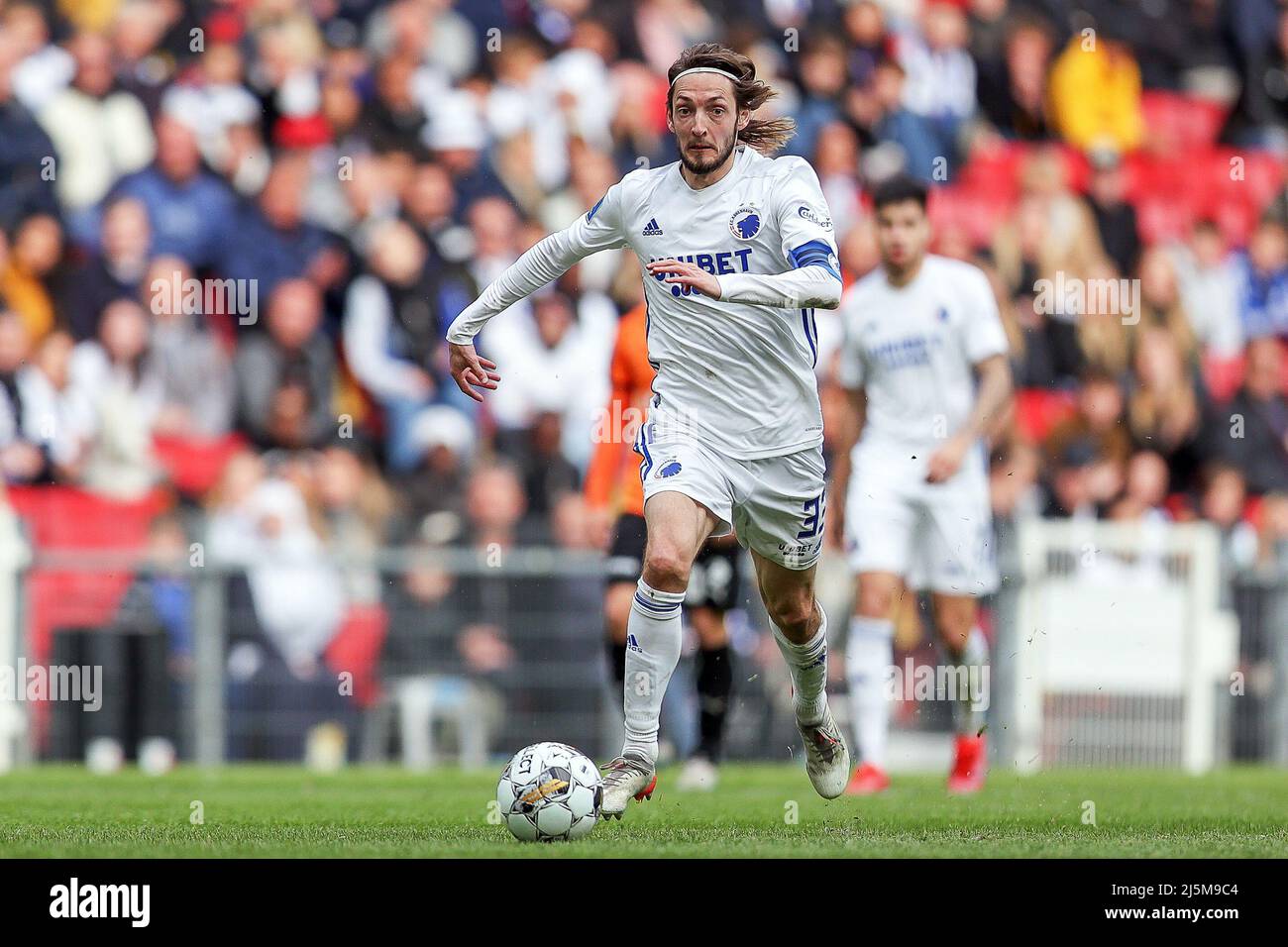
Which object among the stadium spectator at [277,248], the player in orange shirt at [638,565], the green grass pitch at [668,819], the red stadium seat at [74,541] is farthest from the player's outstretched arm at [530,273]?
the stadium spectator at [277,248]

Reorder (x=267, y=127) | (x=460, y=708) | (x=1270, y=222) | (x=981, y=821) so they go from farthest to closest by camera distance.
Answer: (x=1270, y=222) → (x=267, y=127) → (x=460, y=708) → (x=981, y=821)

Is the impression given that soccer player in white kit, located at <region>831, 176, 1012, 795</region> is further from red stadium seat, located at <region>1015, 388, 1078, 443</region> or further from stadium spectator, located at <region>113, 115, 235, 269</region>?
stadium spectator, located at <region>113, 115, 235, 269</region>

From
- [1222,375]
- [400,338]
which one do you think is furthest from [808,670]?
[1222,375]

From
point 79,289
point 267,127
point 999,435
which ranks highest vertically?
point 267,127

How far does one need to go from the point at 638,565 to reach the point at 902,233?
6.93ft

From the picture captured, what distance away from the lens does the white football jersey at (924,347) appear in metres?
11.2

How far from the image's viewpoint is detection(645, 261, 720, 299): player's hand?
23.6 feet

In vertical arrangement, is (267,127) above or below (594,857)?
above

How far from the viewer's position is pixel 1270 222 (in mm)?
18641

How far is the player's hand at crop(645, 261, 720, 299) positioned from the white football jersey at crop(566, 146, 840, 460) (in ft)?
2.35
